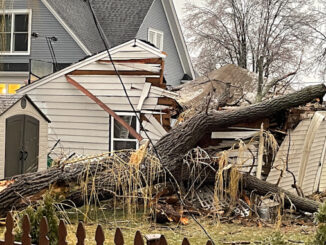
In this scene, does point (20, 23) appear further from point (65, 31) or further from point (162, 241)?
point (162, 241)

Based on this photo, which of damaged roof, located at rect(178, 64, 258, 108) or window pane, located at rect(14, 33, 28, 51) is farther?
window pane, located at rect(14, 33, 28, 51)

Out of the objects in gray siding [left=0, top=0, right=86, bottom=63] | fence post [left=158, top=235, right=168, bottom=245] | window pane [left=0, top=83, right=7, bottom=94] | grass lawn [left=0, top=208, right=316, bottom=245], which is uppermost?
gray siding [left=0, top=0, right=86, bottom=63]

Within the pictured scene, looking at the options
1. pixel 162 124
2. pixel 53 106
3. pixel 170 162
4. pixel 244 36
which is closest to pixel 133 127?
pixel 162 124

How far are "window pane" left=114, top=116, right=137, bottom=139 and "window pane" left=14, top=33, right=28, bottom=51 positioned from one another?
11221 millimetres

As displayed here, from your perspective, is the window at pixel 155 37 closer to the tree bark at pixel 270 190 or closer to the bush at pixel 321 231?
the tree bark at pixel 270 190

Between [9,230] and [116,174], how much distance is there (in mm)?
4272

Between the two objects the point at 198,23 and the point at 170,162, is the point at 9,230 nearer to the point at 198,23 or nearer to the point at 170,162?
the point at 170,162

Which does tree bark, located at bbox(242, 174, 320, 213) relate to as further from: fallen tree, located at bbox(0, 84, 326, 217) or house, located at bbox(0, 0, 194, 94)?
house, located at bbox(0, 0, 194, 94)

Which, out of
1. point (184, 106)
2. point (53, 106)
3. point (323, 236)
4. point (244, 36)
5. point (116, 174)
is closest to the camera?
point (323, 236)

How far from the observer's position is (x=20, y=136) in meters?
11.8

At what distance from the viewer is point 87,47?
22844mm

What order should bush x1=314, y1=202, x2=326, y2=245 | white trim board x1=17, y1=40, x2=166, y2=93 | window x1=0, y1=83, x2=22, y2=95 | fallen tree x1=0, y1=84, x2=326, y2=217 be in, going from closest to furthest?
bush x1=314, y1=202, x2=326, y2=245 < fallen tree x1=0, y1=84, x2=326, y2=217 < white trim board x1=17, y1=40, x2=166, y2=93 < window x1=0, y1=83, x2=22, y2=95

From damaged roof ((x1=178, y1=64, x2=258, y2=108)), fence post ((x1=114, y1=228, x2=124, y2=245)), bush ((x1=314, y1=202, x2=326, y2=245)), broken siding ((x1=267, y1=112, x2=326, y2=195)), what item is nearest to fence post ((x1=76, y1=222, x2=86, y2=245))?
fence post ((x1=114, y1=228, x2=124, y2=245))

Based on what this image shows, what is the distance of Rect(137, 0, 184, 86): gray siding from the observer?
26141 mm
